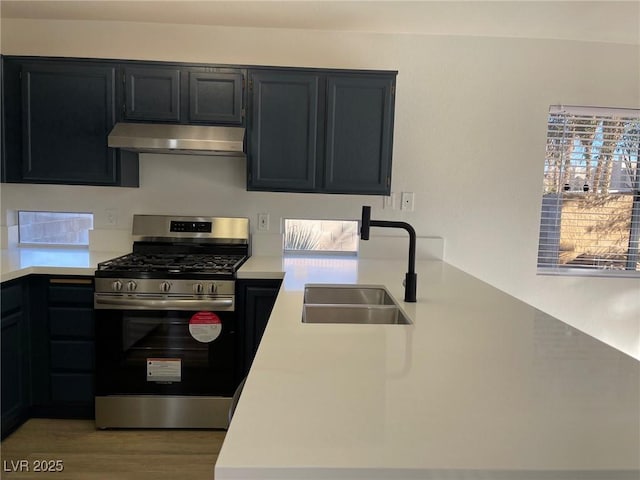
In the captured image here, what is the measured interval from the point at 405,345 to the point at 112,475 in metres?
1.67

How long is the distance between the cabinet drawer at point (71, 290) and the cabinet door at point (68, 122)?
0.66 m

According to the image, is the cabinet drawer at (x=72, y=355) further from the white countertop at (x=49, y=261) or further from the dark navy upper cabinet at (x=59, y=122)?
the dark navy upper cabinet at (x=59, y=122)

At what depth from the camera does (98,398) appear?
250cm

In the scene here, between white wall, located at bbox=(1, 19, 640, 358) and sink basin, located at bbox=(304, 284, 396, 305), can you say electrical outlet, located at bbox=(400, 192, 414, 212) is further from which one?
sink basin, located at bbox=(304, 284, 396, 305)

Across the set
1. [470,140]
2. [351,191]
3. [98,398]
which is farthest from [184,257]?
[470,140]

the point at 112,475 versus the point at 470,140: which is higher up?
the point at 470,140

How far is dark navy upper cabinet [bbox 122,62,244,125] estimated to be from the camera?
2705 millimetres

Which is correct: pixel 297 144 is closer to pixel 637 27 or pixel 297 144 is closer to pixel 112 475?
pixel 112 475

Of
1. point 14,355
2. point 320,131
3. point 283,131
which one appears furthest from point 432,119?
point 14,355

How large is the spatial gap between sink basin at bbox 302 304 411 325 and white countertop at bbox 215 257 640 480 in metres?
0.21

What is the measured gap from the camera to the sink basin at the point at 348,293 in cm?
222

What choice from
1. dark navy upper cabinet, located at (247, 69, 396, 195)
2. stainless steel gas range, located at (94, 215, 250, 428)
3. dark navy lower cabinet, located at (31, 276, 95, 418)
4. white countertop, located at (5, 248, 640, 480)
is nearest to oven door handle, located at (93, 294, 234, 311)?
stainless steel gas range, located at (94, 215, 250, 428)

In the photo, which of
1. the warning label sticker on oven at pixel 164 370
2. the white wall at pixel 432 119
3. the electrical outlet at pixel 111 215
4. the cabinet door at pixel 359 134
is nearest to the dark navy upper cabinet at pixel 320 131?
the cabinet door at pixel 359 134

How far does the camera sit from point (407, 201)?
10.4 ft
